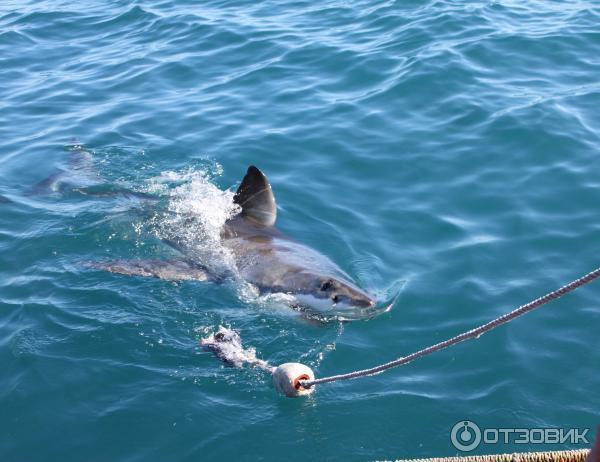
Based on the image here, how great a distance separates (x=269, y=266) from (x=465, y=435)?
116 inches

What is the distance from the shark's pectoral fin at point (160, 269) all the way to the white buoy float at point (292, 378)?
2.18 metres

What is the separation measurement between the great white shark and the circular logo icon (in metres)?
1.58

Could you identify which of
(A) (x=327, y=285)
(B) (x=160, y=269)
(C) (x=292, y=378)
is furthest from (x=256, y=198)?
(C) (x=292, y=378)

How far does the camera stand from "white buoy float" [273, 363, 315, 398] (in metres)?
5.59

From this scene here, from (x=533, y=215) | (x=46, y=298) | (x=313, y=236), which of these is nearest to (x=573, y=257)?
(x=533, y=215)

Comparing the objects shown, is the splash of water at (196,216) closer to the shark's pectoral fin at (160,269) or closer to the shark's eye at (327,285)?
the shark's pectoral fin at (160,269)

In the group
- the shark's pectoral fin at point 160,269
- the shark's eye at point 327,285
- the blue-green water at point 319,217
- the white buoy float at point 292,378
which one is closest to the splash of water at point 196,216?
the blue-green water at point 319,217

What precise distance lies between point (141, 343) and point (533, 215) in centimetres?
446

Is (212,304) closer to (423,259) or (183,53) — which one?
(423,259)

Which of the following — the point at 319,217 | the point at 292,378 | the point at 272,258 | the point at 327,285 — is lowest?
the point at 319,217

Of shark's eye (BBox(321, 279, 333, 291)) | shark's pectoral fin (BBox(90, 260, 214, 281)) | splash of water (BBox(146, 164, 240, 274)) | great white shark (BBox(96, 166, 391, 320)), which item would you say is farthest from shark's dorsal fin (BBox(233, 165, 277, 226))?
shark's eye (BBox(321, 279, 333, 291))

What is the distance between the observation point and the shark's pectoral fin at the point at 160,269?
7.50 metres

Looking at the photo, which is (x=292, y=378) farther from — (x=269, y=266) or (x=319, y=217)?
(x=319, y=217)

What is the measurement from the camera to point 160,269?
7629mm
